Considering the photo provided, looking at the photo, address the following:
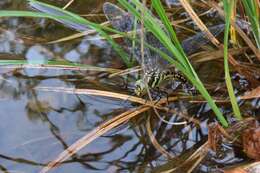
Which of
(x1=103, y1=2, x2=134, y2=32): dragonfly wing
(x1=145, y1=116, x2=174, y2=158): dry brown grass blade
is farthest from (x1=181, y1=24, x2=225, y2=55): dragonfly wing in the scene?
(x1=145, y1=116, x2=174, y2=158): dry brown grass blade

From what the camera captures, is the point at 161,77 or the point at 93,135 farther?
the point at 161,77

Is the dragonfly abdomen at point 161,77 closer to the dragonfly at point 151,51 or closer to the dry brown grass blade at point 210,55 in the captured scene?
the dragonfly at point 151,51

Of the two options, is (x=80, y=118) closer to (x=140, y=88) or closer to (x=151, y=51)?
(x=140, y=88)

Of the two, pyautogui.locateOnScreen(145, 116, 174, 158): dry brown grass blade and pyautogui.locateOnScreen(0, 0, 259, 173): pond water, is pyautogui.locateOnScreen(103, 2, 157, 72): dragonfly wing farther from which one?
pyautogui.locateOnScreen(145, 116, 174, 158): dry brown grass blade

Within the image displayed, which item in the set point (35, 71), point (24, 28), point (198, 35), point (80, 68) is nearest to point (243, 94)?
point (198, 35)

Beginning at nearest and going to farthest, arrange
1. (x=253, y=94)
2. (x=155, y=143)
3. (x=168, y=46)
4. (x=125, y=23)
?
(x=168, y=46) → (x=155, y=143) → (x=253, y=94) → (x=125, y=23)

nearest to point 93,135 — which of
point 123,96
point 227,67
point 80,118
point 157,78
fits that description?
point 80,118
